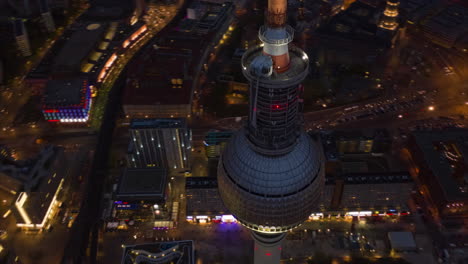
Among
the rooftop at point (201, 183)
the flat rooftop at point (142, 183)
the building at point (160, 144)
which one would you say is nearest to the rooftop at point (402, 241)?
the rooftop at point (201, 183)

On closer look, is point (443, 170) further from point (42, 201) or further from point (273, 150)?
point (42, 201)

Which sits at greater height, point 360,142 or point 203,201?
point 360,142

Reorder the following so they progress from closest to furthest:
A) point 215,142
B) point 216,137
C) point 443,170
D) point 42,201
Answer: point 42,201
point 443,170
point 215,142
point 216,137

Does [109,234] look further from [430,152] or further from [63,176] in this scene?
[430,152]

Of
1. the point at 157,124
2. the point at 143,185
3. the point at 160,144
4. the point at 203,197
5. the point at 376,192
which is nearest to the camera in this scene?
the point at 376,192

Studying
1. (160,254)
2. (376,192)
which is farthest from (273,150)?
(376,192)

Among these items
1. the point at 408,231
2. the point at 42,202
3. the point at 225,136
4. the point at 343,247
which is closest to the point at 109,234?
the point at 42,202
